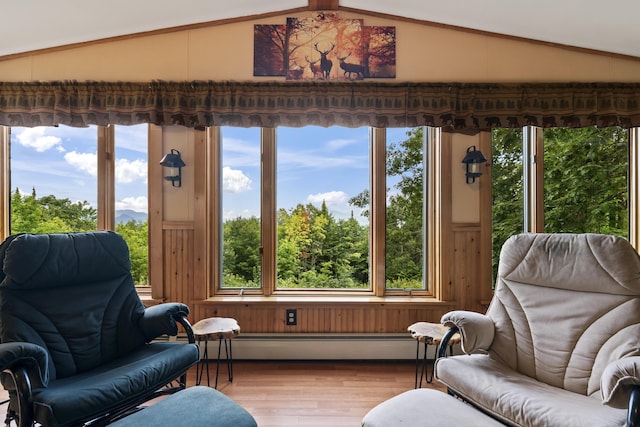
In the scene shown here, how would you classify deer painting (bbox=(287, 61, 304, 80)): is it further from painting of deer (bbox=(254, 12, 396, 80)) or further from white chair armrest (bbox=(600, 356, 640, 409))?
white chair armrest (bbox=(600, 356, 640, 409))

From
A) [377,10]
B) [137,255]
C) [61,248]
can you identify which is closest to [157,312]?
[61,248]

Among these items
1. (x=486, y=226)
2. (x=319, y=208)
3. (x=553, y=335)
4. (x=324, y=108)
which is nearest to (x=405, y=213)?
(x=486, y=226)

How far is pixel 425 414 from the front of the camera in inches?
51.9

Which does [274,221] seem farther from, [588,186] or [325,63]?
[588,186]

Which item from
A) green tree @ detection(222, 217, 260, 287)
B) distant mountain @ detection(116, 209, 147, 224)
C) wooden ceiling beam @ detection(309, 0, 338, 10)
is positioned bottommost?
green tree @ detection(222, 217, 260, 287)

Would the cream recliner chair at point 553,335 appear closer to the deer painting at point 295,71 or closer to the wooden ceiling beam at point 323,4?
the deer painting at point 295,71

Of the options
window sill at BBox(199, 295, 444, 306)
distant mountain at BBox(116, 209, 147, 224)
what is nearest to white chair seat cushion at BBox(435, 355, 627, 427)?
window sill at BBox(199, 295, 444, 306)

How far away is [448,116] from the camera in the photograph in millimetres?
2652

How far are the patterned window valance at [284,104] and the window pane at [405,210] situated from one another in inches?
13.4

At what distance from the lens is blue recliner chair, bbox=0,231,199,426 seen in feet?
4.60

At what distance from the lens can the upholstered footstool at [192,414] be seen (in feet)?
4.18

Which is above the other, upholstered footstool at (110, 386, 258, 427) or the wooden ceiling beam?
the wooden ceiling beam

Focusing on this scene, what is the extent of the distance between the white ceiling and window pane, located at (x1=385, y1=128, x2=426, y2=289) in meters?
0.97

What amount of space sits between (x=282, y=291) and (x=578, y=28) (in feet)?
10.4
